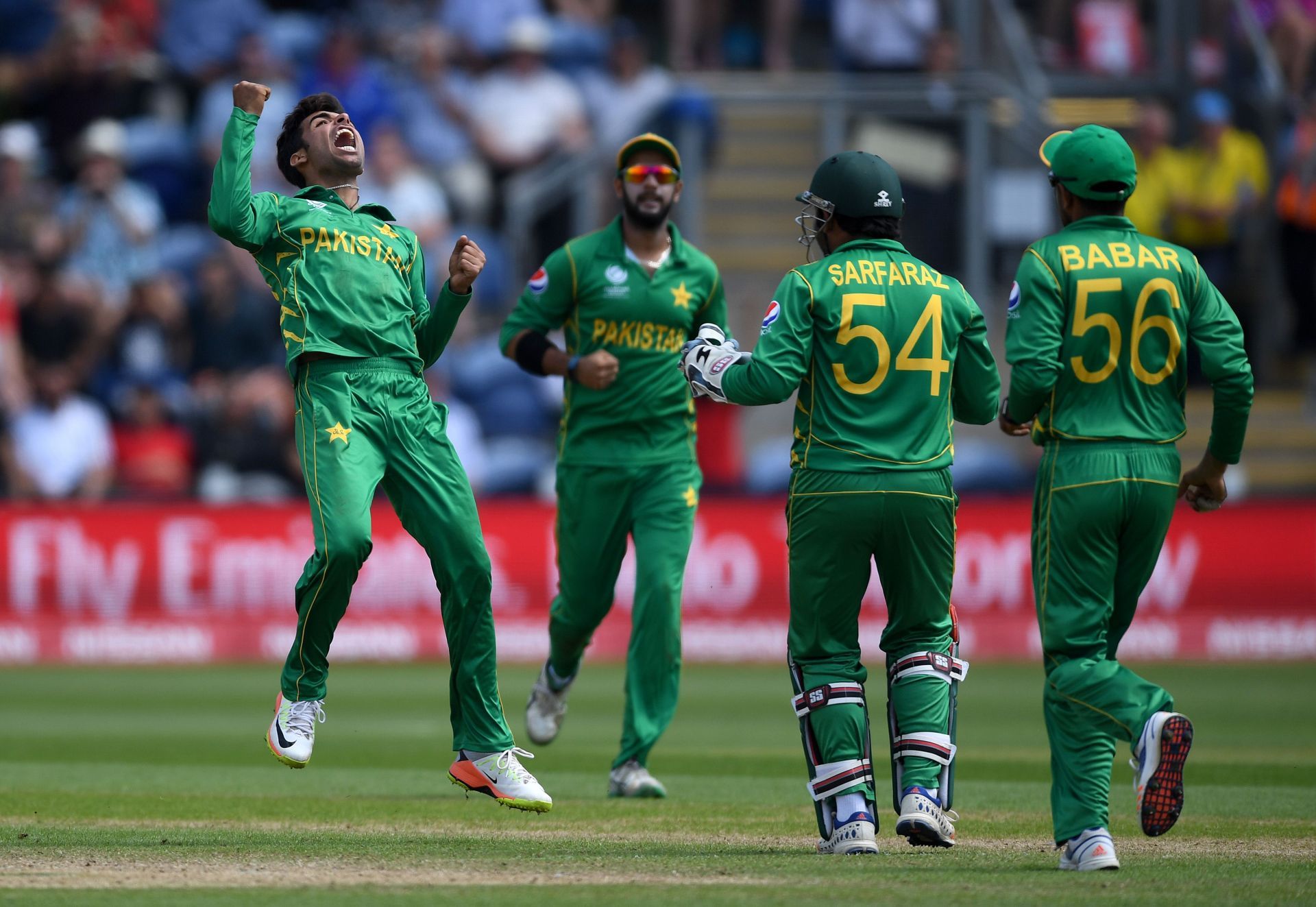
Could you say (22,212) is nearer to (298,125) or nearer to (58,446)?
(58,446)

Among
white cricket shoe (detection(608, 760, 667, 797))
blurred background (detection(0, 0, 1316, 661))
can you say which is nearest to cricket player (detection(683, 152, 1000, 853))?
white cricket shoe (detection(608, 760, 667, 797))

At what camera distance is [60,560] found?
16.5m

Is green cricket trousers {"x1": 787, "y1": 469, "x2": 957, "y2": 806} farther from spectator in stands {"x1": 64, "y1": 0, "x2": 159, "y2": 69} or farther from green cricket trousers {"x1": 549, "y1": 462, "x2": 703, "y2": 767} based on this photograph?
spectator in stands {"x1": 64, "y1": 0, "x2": 159, "y2": 69}

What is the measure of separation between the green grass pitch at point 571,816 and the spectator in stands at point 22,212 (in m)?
6.04

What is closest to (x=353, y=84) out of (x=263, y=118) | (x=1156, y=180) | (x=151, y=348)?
(x=263, y=118)

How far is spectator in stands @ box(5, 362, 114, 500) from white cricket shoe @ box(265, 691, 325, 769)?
10.9 metres

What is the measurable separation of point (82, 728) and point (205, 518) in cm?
490

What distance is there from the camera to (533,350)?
934 centimetres

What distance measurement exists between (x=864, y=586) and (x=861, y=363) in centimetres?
77

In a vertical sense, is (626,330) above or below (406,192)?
below

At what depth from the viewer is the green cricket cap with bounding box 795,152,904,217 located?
679cm

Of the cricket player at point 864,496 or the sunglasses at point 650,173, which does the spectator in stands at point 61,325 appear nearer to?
the sunglasses at point 650,173

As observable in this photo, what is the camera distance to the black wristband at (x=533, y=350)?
9305 mm

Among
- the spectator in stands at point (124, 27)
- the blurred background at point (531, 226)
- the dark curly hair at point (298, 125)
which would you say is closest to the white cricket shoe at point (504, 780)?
the dark curly hair at point (298, 125)
